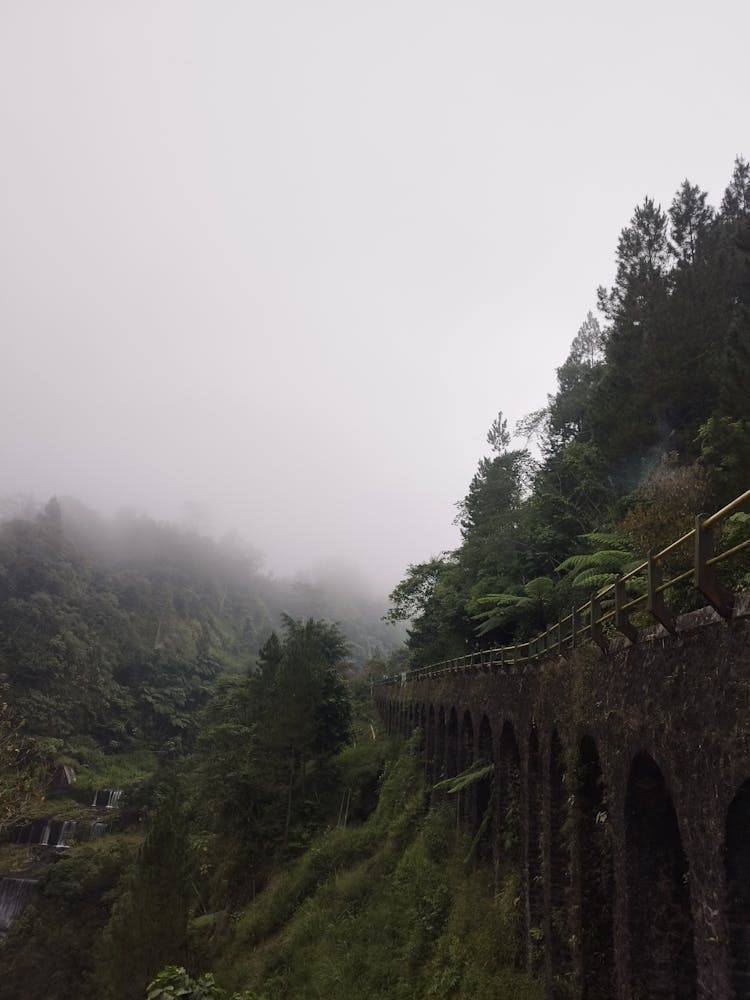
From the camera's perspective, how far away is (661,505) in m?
14.3

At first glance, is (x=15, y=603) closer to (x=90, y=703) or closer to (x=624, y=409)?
(x=90, y=703)

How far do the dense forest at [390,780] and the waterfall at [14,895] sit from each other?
7.4 inches

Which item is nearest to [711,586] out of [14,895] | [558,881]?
[558,881]

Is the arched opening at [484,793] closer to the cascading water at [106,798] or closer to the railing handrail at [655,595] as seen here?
the railing handrail at [655,595]

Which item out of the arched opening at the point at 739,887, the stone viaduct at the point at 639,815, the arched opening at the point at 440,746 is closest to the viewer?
the arched opening at the point at 739,887

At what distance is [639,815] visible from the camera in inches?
300

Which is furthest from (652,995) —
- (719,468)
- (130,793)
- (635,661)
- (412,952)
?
(130,793)

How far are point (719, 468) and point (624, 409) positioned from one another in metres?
12.0

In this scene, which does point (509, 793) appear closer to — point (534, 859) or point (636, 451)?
point (534, 859)

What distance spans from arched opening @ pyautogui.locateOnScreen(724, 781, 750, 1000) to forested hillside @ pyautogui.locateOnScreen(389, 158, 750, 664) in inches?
316

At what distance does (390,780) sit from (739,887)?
78.6 ft

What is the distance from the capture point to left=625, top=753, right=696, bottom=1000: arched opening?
Result: 23.7 feet

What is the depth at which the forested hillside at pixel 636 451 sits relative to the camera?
1541 cm

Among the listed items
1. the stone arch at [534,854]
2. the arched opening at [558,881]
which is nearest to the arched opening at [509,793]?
the stone arch at [534,854]
